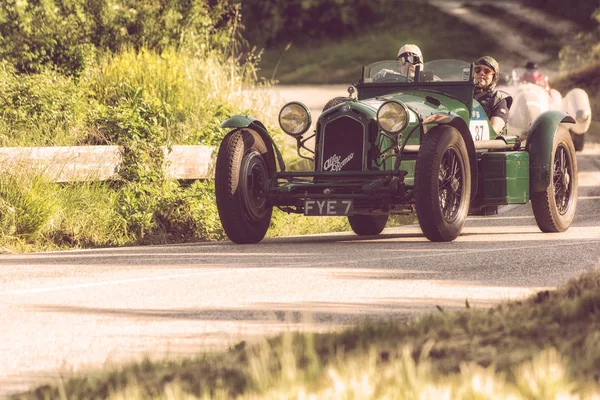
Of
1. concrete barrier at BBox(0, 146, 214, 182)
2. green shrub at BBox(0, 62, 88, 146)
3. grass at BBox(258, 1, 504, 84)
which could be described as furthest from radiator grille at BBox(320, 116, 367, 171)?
grass at BBox(258, 1, 504, 84)

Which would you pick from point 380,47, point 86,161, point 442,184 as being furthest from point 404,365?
point 380,47

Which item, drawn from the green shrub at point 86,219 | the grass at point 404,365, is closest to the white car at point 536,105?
the green shrub at point 86,219

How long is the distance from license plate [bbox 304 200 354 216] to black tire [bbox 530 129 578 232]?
7.36 feet

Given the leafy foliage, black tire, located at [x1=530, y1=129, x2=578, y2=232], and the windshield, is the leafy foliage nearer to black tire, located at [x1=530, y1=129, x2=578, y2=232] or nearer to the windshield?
the windshield

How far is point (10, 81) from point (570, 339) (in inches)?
378

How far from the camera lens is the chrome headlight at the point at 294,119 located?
39.5 ft

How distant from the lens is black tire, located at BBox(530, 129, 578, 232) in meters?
12.5

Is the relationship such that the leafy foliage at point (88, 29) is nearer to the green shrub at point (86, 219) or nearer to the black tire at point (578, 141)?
the green shrub at point (86, 219)

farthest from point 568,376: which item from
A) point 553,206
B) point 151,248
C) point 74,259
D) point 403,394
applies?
point 553,206

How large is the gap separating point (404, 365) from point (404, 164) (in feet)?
22.8

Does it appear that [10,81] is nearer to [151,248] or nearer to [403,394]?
[151,248]

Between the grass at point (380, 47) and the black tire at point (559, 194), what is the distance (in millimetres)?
31406

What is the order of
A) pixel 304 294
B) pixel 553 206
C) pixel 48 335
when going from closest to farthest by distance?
pixel 48 335, pixel 304 294, pixel 553 206

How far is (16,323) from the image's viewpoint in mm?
6918
